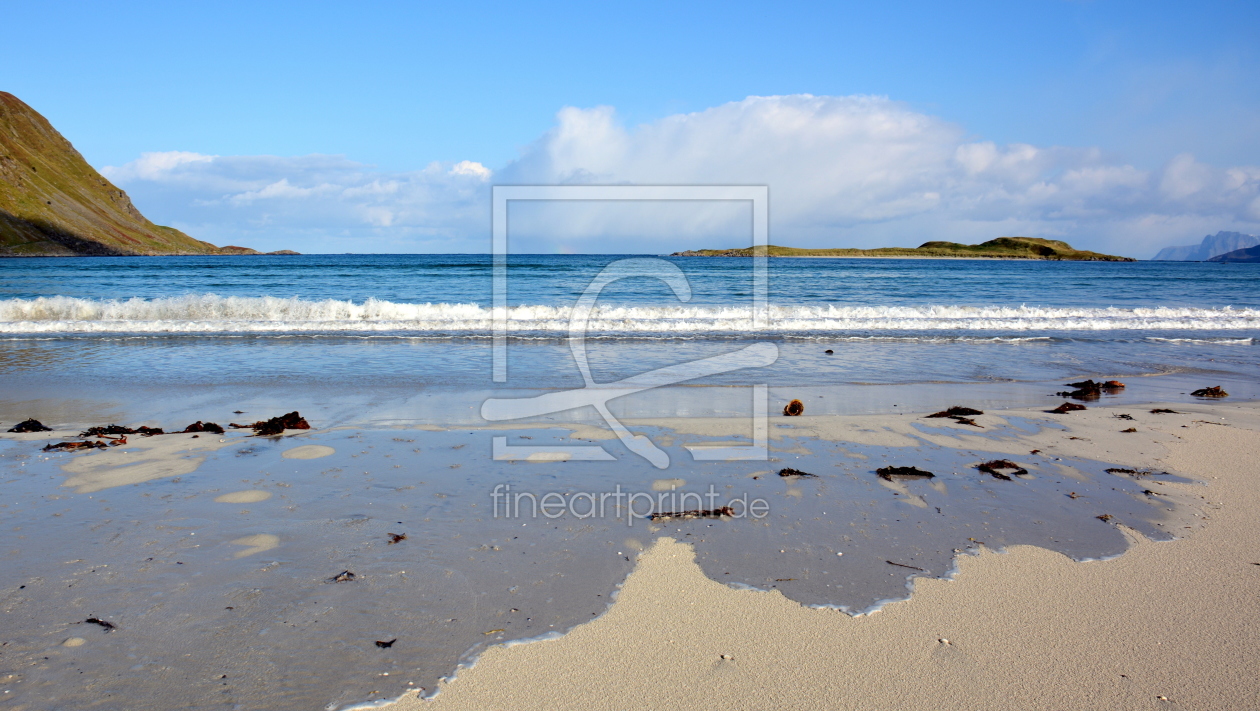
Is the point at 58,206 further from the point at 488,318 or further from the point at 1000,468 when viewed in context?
the point at 1000,468

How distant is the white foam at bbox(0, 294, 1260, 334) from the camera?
15617 mm

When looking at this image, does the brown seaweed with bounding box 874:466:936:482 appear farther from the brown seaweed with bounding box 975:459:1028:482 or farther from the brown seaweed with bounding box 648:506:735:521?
the brown seaweed with bounding box 648:506:735:521

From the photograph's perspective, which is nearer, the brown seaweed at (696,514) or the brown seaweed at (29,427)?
the brown seaweed at (696,514)

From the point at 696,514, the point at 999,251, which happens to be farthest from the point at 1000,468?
the point at 999,251

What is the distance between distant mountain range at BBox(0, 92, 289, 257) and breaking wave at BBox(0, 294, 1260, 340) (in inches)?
2885

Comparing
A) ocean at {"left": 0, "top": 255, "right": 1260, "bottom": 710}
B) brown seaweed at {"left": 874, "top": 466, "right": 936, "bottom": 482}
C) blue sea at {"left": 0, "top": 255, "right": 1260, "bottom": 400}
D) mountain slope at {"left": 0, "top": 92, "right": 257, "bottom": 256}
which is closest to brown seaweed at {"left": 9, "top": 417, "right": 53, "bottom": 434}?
ocean at {"left": 0, "top": 255, "right": 1260, "bottom": 710}

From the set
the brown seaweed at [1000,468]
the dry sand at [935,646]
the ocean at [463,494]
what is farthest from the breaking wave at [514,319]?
the dry sand at [935,646]

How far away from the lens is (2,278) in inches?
1336

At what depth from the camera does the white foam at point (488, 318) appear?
615 inches

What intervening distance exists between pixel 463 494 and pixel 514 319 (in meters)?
14.0

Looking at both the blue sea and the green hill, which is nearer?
the blue sea

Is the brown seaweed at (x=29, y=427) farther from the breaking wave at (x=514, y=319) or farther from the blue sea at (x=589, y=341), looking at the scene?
the breaking wave at (x=514, y=319)

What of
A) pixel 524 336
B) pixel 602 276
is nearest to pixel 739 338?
pixel 524 336

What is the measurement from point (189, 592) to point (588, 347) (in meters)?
10.2
